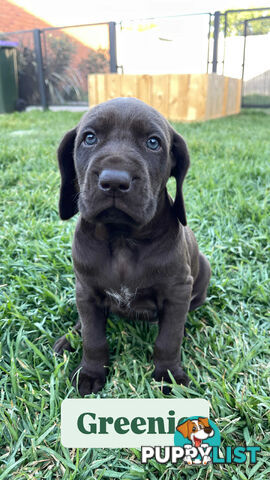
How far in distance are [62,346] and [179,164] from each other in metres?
1.19

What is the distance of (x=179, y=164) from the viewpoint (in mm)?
2168

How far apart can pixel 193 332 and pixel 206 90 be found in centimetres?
889

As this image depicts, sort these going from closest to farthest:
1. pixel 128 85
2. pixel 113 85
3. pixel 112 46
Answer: pixel 128 85
pixel 113 85
pixel 112 46

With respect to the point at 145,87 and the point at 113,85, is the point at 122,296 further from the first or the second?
the point at 113,85

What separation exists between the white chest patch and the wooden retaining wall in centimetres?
899

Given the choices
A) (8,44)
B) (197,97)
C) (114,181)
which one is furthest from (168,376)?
(8,44)

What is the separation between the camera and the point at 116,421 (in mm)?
1630

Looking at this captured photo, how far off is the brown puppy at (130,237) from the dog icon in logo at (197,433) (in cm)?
40

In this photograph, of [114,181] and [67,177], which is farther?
[67,177]

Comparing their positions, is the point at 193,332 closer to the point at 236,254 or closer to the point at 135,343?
the point at 135,343

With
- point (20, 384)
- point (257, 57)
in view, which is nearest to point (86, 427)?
point (20, 384)

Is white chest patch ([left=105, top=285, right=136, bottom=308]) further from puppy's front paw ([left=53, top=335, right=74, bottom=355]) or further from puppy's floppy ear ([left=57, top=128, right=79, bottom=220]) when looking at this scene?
puppy's floppy ear ([left=57, top=128, right=79, bottom=220])

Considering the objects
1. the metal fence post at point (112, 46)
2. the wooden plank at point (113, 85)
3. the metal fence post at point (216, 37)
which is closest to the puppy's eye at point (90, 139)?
the wooden plank at point (113, 85)

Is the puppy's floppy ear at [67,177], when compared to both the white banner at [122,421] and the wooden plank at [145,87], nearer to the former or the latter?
the white banner at [122,421]
